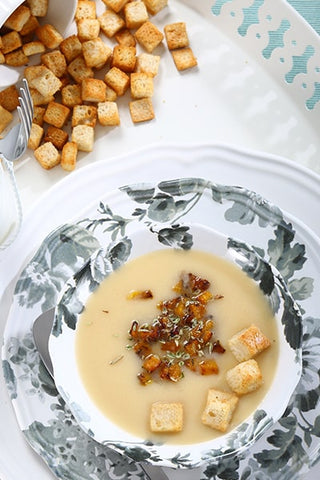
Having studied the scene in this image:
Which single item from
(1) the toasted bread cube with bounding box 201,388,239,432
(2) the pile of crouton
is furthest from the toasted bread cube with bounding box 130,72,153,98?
(1) the toasted bread cube with bounding box 201,388,239,432

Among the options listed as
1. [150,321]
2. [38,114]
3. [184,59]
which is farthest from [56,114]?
[150,321]

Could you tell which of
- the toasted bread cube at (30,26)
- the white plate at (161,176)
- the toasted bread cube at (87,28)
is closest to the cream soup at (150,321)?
the white plate at (161,176)

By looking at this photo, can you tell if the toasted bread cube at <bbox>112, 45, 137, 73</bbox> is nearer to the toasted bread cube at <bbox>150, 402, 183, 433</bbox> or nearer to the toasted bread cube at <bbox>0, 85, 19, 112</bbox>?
the toasted bread cube at <bbox>0, 85, 19, 112</bbox>

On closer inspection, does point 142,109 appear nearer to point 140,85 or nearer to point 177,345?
point 140,85

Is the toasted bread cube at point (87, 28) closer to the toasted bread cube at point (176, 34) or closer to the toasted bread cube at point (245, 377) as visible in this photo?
the toasted bread cube at point (176, 34)

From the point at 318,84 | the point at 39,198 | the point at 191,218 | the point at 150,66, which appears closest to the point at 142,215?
the point at 191,218
